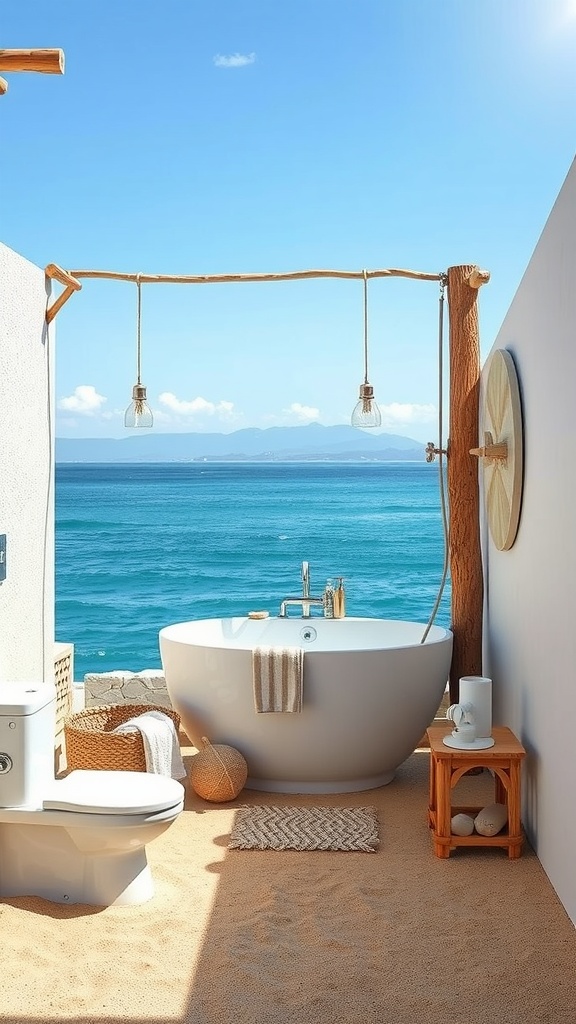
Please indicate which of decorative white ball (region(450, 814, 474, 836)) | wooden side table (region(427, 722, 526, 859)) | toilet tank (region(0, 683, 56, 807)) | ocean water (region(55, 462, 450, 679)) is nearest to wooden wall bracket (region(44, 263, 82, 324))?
toilet tank (region(0, 683, 56, 807))

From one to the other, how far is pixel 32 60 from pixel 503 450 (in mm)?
2181

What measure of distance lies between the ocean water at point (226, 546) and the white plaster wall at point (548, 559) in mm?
10706

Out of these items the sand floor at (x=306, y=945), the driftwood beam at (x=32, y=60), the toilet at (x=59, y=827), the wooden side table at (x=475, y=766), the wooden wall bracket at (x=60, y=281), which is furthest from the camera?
the wooden wall bracket at (x=60, y=281)

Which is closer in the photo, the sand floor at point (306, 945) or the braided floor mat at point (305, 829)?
the sand floor at point (306, 945)

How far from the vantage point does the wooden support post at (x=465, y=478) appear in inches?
197

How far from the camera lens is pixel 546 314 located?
11.5 feet

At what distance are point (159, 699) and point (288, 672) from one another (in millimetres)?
1712

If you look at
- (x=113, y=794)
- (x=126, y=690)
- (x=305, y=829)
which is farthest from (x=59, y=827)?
(x=126, y=690)

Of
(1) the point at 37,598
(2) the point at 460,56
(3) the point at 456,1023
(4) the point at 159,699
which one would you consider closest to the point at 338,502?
(2) the point at 460,56

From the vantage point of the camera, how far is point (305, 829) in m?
4.06

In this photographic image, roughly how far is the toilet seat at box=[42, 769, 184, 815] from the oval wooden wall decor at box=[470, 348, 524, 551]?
1.65 metres

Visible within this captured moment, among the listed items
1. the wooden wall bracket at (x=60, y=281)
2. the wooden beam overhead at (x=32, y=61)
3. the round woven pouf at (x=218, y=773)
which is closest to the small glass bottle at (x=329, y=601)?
the round woven pouf at (x=218, y=773)

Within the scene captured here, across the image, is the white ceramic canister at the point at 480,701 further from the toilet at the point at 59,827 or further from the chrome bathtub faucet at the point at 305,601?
the chrome bathtub faucet at the point at 305,601

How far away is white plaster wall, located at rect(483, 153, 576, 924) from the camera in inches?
123
